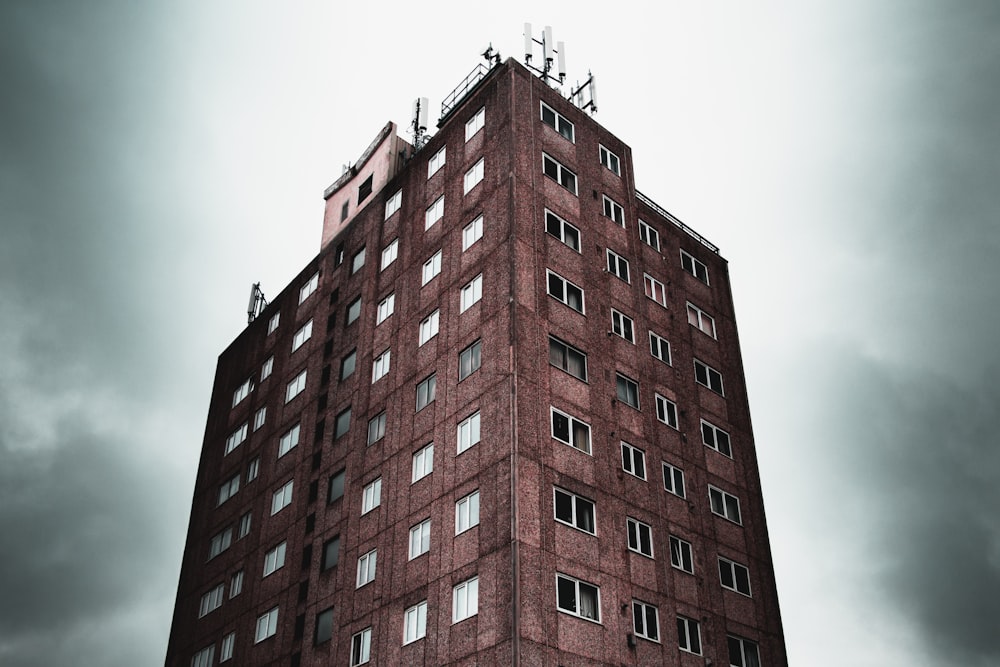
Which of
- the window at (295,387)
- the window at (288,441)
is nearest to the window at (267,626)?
the window at (288,441)

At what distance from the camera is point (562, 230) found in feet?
162

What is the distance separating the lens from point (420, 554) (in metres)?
43.2

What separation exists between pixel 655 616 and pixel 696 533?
21.4 ft

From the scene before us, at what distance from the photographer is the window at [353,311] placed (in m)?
58.4

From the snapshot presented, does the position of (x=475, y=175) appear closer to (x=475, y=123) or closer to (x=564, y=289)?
(x=475, y=123)

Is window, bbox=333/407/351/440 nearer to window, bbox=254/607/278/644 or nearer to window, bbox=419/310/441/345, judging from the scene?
window, bbox=419/310/441/345

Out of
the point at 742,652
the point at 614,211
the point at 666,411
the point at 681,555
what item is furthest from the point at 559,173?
the point at 742,652

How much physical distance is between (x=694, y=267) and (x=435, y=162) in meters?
17.4

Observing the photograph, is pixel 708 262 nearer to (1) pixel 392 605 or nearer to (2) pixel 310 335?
(2) pixel 310 335

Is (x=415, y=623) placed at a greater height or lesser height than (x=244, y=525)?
lesser

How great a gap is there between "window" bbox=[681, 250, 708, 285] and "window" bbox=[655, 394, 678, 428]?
11.9 m

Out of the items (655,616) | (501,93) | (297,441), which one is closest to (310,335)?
(297,441)

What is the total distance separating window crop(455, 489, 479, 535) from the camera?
40969 millimetres

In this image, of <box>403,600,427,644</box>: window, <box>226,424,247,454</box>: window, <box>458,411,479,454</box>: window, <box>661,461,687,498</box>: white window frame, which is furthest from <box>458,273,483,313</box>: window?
<box>226,424,247,454</box>: window
